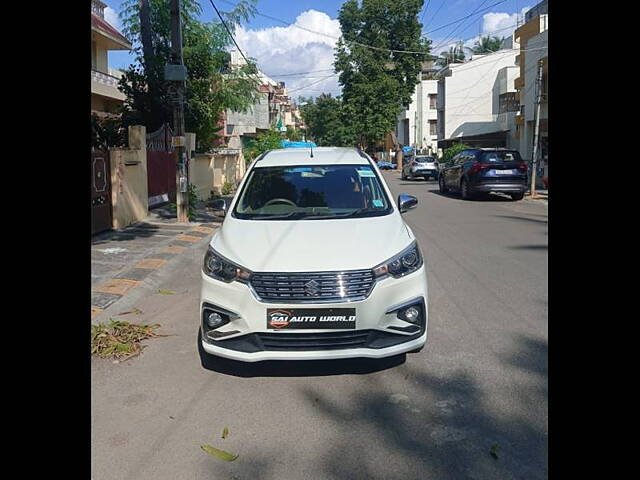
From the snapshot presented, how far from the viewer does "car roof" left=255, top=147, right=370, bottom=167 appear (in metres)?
6.32

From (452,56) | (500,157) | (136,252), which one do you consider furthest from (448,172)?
(452,56)

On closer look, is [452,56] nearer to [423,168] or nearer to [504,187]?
[423,168]

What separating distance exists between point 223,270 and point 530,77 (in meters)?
30.1

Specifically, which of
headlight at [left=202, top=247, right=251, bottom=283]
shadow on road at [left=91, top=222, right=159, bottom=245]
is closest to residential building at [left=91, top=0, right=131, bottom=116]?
shadow on road at [left=91, top=222, right=159, bottom=245]

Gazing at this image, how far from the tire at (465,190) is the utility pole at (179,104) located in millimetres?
9500

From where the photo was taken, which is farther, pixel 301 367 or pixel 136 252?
pixel 136 252

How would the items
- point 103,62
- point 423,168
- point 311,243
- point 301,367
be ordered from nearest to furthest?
point 311,243
point 301,367
point 103,62
point 423,168

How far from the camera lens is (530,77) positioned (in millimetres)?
31047

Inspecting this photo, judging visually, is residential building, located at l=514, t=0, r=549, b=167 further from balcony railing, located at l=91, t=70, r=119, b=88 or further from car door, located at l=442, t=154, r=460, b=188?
balcony railing, located at l=91, t=70, r=119, b=88

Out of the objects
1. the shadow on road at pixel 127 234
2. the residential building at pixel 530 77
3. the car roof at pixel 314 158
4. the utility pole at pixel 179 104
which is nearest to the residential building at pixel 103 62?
the utility pole at pixel 179 104

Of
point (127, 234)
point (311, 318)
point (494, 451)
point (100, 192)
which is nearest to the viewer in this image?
point (494, 451)

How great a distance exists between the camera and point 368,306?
14.0 ft
